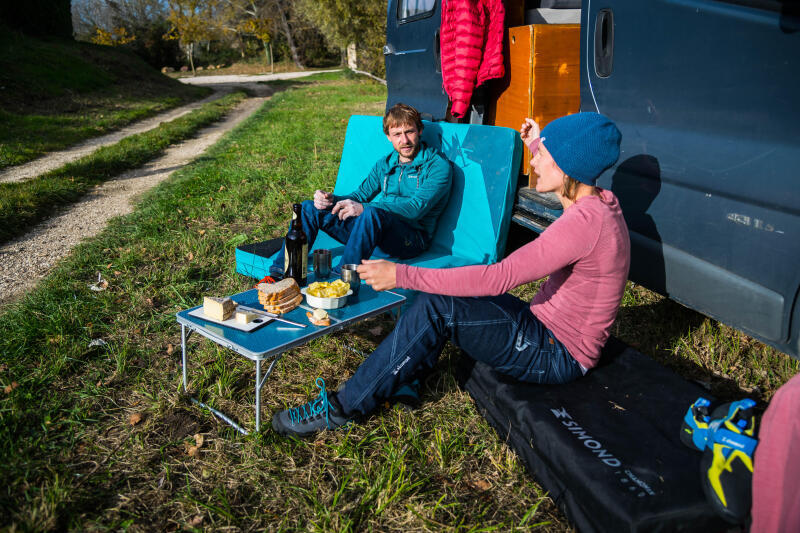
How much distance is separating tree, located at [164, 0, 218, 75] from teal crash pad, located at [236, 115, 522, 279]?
35.1 metres

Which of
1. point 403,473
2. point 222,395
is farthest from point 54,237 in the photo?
point 403,473

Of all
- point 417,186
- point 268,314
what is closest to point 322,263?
point 268,314

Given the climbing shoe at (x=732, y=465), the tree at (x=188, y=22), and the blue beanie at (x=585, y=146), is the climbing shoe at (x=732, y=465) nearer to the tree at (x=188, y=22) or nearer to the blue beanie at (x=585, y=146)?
the blue beanie at (x=585, y=146)

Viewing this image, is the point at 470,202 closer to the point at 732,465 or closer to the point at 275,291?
the point at 275,291

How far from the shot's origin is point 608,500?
1.94 meters

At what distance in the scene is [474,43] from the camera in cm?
463

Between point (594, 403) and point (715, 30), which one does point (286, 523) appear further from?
point (715, 30)

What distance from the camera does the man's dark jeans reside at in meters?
3.88

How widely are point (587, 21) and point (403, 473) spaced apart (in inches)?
109

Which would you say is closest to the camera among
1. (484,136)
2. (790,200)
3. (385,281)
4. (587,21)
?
(790,200)

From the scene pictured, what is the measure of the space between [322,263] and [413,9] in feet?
11.6

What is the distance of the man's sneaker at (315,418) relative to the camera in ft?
8.83

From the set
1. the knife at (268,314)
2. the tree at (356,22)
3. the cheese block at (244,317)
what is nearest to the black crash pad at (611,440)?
the knife at (268,314)

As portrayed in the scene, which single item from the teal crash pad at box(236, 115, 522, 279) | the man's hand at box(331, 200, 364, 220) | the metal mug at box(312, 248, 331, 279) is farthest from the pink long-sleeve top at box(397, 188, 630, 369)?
the man's hand at box(331, 200, 364, 220)
